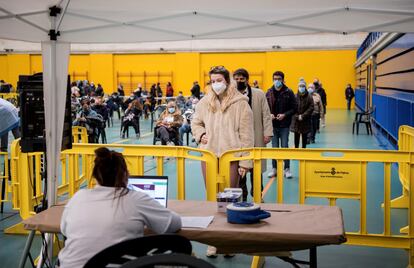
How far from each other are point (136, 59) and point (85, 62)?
12.1 ft

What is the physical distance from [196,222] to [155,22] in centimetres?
258

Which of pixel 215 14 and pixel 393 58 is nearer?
pixel 215 14

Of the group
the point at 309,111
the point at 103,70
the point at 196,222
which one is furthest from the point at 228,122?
the point at 103,70

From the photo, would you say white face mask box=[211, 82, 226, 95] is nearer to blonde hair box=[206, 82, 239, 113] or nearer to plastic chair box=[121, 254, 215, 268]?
blonde hair box=[206, 82, 239, 113]

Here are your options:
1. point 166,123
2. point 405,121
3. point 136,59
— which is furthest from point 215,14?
point 136,59

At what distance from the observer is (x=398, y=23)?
512cm

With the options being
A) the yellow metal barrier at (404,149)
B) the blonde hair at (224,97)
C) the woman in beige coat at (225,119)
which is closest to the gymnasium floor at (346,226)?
the yellow metal barrier at (404,149)

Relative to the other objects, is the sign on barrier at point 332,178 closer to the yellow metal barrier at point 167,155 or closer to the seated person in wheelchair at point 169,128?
the yellow metal barrier at point 167,155

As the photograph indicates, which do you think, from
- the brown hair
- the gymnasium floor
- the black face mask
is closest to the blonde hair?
the black face mask

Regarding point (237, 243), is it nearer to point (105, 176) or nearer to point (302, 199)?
point (105, 176)

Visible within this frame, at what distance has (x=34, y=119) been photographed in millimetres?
5273

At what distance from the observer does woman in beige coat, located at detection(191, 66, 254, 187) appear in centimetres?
547

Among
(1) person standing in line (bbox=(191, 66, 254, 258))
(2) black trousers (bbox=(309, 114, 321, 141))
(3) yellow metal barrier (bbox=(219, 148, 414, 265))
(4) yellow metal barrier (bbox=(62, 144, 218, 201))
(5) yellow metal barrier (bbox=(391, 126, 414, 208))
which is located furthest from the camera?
(2) black trousers (bbox=(309, 114, 321, 141))

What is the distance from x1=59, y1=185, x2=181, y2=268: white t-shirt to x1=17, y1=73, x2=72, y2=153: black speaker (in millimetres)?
2352
